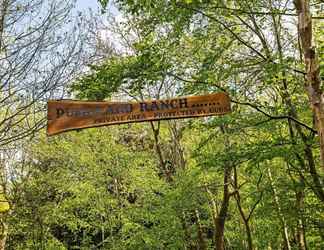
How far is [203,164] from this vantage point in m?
7.44

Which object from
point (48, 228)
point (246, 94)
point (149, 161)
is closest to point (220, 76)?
point (246, 94)

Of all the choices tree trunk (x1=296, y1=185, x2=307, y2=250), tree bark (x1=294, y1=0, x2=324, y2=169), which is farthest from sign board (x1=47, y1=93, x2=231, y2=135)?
tree trunk (x1=296, y1=185, x2=307, y2=250)

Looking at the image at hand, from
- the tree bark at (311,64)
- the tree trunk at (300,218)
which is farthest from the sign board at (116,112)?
the tree trunk at (300,218)

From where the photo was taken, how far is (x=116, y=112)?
361 cm

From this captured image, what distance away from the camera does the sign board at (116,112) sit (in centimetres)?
361

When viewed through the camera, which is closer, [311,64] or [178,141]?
[311,64]

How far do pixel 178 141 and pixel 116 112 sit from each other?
35.5 feet

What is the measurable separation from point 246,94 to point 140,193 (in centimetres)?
957

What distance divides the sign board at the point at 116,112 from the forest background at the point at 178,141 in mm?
1151

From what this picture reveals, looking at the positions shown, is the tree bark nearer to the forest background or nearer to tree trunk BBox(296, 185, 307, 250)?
the forest background

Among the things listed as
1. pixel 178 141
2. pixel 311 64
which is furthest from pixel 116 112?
pixel 178 141

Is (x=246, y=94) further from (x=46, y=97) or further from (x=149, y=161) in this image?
(x=149, y=161)

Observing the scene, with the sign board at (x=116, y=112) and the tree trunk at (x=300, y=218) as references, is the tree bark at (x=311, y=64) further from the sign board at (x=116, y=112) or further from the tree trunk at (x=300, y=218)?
the tree trunk at (x=300, y=218)

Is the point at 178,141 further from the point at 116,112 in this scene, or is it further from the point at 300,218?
the point at 116,112
